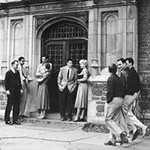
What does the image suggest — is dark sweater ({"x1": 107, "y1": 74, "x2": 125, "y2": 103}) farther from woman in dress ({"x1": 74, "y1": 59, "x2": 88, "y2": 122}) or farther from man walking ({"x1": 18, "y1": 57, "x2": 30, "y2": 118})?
man walking ({"x1": 18, "y1": 57, "x2": 30, "y2": 118})

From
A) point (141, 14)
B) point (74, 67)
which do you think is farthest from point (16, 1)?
point (141, 14)

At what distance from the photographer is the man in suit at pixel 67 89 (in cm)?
1294

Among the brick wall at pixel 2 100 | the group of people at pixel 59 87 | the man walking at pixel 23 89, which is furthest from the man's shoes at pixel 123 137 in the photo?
the brick wall at pixel 2 100

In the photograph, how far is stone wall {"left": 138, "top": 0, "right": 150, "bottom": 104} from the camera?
1204 centimetres

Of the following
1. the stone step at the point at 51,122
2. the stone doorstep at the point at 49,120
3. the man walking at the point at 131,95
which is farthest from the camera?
the stone doorstep at the point at 49,120

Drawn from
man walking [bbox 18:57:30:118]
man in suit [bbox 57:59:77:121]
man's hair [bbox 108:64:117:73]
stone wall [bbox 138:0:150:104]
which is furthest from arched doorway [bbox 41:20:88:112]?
man's hair [bbox 108:64:117:73]

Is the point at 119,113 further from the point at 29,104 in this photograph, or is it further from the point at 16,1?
the point at 16,1

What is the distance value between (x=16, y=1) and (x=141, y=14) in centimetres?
493

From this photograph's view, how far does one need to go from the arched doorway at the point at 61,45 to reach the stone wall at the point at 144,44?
87.1 inches

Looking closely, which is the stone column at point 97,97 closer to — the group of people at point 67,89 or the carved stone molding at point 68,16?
the group of people at point 67,89

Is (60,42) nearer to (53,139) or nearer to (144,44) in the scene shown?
(144,44)

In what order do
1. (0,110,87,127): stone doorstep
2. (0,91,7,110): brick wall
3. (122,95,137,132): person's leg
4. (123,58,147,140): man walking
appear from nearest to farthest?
(122,95,137,132): person's leg < (123,58,147,140): man walking < (0,110,87,127): stone doorstep < (0,91,7,110): brick wall

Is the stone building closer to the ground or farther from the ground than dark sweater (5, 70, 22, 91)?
farther from the ground

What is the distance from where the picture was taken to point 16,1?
1445cm
